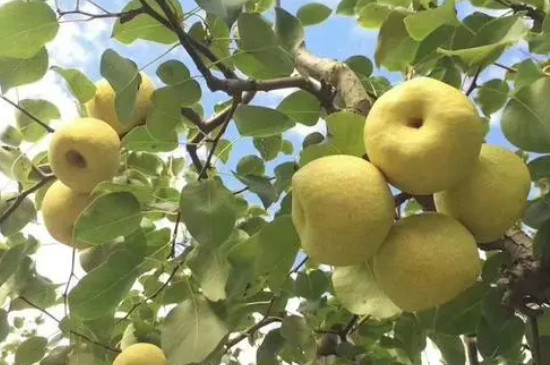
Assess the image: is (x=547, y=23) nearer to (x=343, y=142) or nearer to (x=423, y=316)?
(x=343, y=142)

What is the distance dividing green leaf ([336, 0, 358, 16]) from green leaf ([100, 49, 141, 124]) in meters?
0.42

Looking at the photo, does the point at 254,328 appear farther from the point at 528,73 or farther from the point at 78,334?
the point at 528,73

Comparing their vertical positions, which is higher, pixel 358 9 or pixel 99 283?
pixel 358 9

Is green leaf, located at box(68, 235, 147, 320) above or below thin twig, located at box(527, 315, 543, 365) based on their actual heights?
below

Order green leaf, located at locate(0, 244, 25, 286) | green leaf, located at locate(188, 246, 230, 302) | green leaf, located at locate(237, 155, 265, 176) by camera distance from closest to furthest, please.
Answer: green leaf, located at locate(188, 246, 230, 302) → green leaf, located at locate(0, 244, 25, 286) → green leaf, located at locate(237, 155, 265, 176)

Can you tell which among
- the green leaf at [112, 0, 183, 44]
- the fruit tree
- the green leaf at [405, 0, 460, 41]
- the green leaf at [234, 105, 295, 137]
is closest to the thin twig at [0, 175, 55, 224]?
the fruit tree

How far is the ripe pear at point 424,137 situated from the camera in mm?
637

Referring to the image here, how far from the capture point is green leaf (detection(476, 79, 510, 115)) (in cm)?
82

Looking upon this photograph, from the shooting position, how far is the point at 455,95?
667 millimetres

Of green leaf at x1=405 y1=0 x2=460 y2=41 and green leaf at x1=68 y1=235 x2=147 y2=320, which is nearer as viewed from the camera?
green leaf at x1=405 y1=0 x2=460 y2=41

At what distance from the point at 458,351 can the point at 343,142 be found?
0.48 m

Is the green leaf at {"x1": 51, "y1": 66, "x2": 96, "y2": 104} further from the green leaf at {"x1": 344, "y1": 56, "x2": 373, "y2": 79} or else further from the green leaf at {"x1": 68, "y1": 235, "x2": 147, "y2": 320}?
the green leaf at {"x1": 344, "y1": 56, "x2": 373, "y2": 79}

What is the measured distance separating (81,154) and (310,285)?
0.38 m

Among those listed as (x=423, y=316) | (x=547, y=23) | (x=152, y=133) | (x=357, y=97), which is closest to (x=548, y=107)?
(x=547, y=23)
